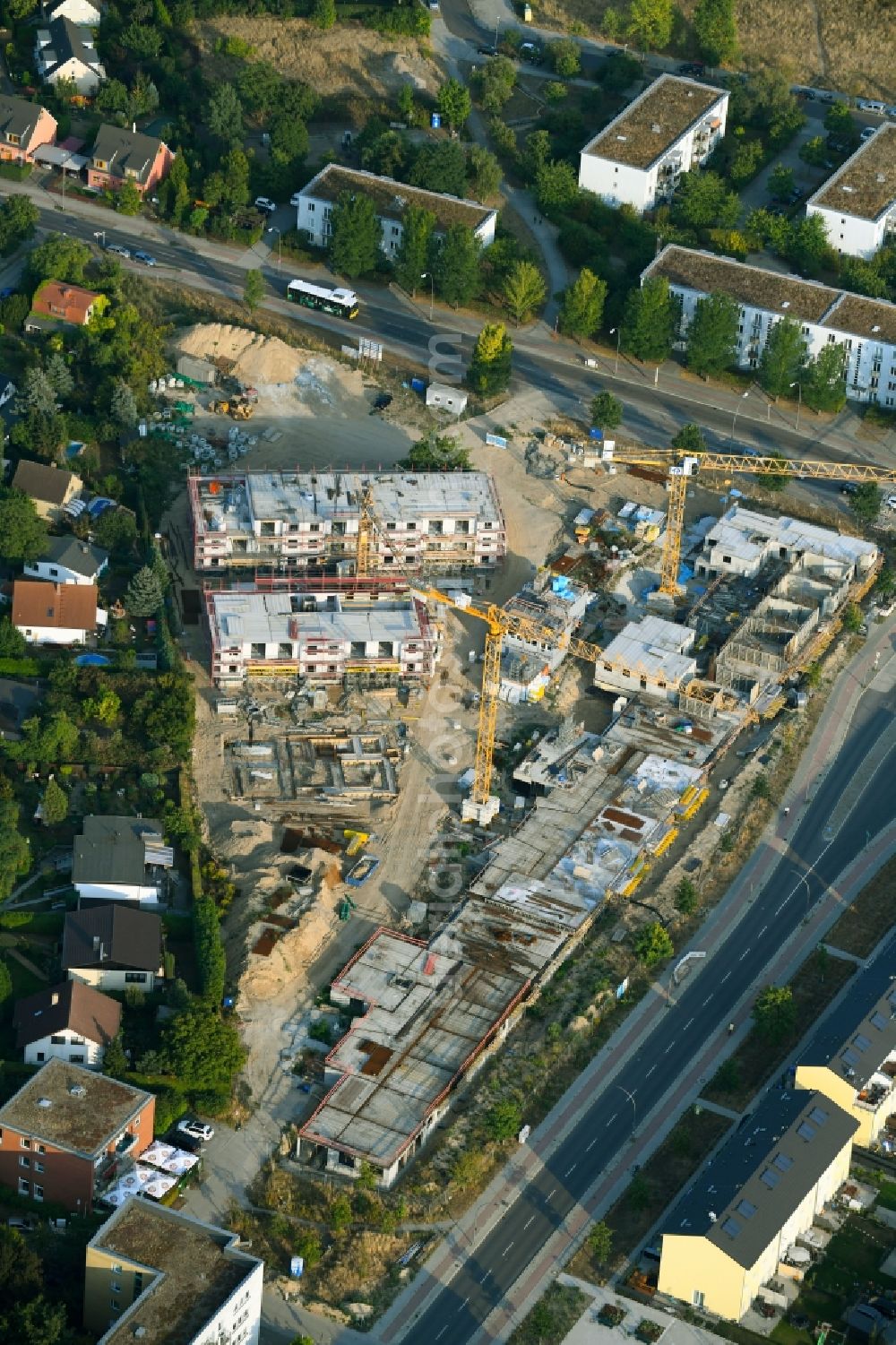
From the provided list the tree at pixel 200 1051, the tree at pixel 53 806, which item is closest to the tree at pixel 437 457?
the tree at pixel 53 806

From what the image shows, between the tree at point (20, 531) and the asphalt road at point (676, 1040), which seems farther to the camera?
the tree at point (20, 531)

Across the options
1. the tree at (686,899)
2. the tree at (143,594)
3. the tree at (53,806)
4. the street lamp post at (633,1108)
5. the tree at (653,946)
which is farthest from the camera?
the tree at (143,594)

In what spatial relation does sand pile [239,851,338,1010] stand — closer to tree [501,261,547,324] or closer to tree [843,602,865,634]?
tree [843,602,865,634]

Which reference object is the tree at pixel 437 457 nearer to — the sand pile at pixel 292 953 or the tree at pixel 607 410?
the tree at pixel 607 410

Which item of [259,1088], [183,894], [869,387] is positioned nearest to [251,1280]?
[259,1088]

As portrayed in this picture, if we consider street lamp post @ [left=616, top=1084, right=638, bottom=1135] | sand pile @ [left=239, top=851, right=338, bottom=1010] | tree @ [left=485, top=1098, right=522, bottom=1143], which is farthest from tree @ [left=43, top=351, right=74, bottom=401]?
street lamp post @ [left=616, top=1084, right=638, bottom=1135]

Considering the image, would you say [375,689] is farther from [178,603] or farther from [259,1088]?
[259,1088]

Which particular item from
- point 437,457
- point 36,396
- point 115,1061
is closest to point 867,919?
point 115,1061
